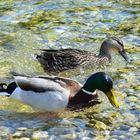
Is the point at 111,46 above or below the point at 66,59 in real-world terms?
below

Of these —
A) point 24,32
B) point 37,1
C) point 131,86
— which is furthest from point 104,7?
point 131,86

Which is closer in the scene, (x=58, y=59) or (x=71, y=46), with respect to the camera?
(x=58, y=59)

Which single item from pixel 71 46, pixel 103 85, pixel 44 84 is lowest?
pixel 71 46

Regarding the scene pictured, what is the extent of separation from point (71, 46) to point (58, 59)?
1.54 meters

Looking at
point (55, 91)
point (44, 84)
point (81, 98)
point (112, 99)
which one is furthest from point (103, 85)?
point (44, 84)

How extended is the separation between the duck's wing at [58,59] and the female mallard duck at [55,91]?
6.10 ft

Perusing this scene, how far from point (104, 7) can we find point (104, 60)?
3.57 metres

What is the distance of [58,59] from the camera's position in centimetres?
1088

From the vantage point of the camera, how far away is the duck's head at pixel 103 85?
8844mm

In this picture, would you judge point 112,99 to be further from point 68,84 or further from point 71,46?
point 71,46

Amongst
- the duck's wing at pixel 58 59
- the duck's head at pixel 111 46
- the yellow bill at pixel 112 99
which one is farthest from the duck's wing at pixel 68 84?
the duck's head at pixel 111 46

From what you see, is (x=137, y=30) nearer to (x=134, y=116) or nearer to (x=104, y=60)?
(x=104, y=60)

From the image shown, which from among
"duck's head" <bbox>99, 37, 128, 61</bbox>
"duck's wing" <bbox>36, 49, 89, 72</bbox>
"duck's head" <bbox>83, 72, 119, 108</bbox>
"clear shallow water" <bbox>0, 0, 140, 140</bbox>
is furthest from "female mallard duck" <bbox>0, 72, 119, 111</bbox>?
"duck's head" <bbox>99, 37, 128, 61</bbox>

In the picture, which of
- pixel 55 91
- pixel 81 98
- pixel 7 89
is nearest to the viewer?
pixel 55 91
